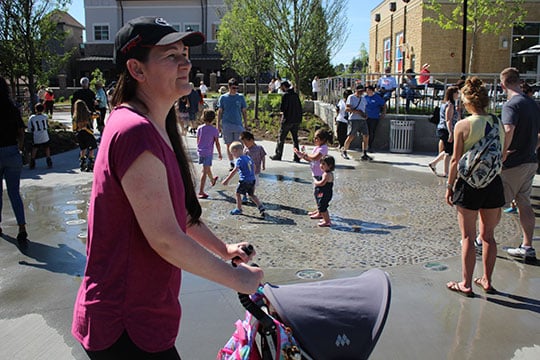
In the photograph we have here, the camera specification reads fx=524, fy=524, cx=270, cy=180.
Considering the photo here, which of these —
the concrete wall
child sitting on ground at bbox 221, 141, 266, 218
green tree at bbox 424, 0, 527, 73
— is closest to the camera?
child sitting on ground at bbox 221, 141, 266, 218

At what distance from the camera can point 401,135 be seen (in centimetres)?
1420

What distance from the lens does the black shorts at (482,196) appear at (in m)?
4.65

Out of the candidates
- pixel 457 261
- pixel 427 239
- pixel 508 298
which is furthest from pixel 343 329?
pixel 427 239

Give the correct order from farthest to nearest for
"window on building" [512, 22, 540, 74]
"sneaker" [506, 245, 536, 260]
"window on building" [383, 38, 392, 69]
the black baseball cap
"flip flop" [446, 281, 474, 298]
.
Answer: "window on building" [383, 38, 392, 69], "window on building" [512, 22, 540, 74], "sneaker" [506, 245, 536, 260], "flip flop" [446, 281, 474, 298], the black baseball cap

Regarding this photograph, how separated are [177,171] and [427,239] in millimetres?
5313

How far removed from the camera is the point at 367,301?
2377 millimetres

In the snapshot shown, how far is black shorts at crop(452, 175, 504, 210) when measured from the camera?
4.65 metres

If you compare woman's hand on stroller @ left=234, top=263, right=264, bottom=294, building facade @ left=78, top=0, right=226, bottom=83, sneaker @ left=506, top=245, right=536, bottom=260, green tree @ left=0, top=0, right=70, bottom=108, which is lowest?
sneaker @ left=506, top=245, right=536, bottom=260

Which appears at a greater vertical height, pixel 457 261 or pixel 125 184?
pixel 125 184

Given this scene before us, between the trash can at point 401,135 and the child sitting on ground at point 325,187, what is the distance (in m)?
7.55

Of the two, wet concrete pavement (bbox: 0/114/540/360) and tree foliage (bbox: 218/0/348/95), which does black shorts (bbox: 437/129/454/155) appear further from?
tree foliage (bbox: 218/0/348/95)

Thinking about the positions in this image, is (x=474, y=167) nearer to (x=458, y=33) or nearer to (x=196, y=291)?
(x=196, y=291)

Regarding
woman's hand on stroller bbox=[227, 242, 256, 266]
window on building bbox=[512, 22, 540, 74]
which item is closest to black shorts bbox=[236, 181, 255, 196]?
woman's hand on stroller bbox=[227, 242, 256, 266]

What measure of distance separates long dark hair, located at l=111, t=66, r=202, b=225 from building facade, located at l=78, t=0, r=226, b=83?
43.6m
